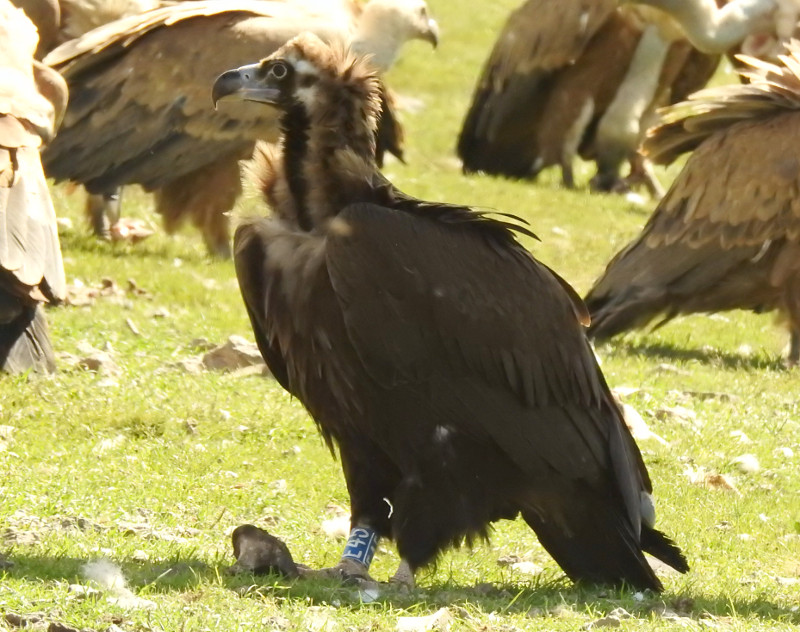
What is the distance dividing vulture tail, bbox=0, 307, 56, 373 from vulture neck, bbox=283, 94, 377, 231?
2.69 m

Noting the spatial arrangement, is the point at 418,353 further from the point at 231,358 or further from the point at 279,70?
the point at 231,358

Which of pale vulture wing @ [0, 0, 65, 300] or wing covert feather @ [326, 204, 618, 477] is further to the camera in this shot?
pale vulture wing @ [0, 0, 65, 300]

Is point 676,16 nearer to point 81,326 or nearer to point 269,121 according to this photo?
point 269,121

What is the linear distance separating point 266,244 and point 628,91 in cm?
1168

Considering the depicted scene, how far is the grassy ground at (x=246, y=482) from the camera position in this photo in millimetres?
5254

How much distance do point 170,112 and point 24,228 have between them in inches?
184

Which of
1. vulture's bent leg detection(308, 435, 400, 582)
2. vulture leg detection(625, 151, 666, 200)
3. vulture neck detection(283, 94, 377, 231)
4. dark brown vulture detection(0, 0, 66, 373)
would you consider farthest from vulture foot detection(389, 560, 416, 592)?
vulture leg detection(625, 151, 666, 200)

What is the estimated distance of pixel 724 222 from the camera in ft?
35.5

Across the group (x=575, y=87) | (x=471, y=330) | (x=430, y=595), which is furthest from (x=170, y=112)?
(x=430, y=595)

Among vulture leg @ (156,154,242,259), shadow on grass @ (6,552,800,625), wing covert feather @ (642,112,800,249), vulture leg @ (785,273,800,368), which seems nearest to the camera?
shadow on grass @ (6,552,800,625)

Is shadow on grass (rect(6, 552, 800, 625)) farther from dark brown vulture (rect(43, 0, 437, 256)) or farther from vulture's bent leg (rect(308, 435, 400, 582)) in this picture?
dark brown vulture (rect(43, 0, 437, 256))

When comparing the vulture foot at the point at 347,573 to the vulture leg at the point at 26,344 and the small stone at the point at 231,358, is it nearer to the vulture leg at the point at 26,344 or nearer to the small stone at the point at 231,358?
the vulture leg at the point at 26,344

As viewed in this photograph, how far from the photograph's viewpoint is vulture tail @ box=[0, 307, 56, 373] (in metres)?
8.33

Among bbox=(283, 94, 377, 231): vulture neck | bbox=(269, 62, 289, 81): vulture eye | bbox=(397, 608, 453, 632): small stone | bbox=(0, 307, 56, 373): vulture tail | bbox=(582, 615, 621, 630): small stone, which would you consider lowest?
bbox=(0, 307, 56, 373): vulture tail
